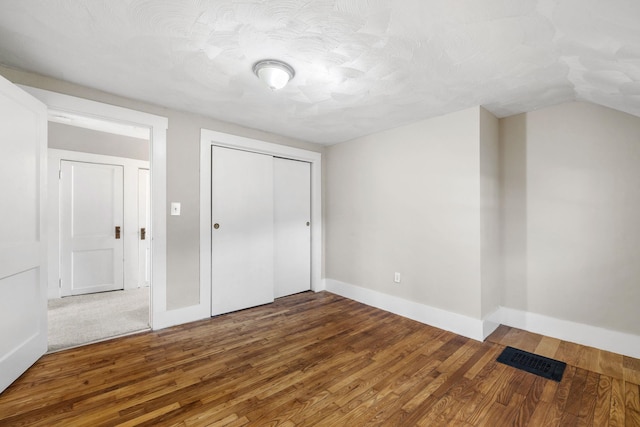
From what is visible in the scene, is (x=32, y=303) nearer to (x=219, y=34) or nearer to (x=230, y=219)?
(x=230, y=219)

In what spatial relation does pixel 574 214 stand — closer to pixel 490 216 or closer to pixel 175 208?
pixel 490 216

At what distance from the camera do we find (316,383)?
195cm

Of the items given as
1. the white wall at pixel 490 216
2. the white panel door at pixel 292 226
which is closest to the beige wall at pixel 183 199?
the white panel door at pixel 292 226

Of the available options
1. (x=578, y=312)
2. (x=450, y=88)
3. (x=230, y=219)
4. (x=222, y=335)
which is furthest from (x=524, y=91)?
(x=222, y=335)

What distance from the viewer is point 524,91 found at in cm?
234

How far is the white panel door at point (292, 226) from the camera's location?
12.9ft

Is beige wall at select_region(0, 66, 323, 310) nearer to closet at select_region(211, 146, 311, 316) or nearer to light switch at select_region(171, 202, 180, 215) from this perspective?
light switch at select_region(171, 202, 180, 215)

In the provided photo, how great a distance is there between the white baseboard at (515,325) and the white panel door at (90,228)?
409 centimetres

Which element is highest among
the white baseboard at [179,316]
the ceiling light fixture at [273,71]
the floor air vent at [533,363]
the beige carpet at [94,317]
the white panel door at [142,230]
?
the ceiling light fixture at [273,71]

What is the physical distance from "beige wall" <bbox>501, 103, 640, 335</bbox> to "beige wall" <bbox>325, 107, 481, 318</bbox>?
24.2 inches

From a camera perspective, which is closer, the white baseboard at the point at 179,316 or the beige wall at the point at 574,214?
the beige wall at the point at 574,214

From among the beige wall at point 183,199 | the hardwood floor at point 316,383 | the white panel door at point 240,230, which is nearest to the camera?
the hardwood floor at point 316,383

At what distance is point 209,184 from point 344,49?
2123 mm

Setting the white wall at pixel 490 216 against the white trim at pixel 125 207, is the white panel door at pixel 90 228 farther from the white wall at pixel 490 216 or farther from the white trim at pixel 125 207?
the white wall at pixel 490 216
